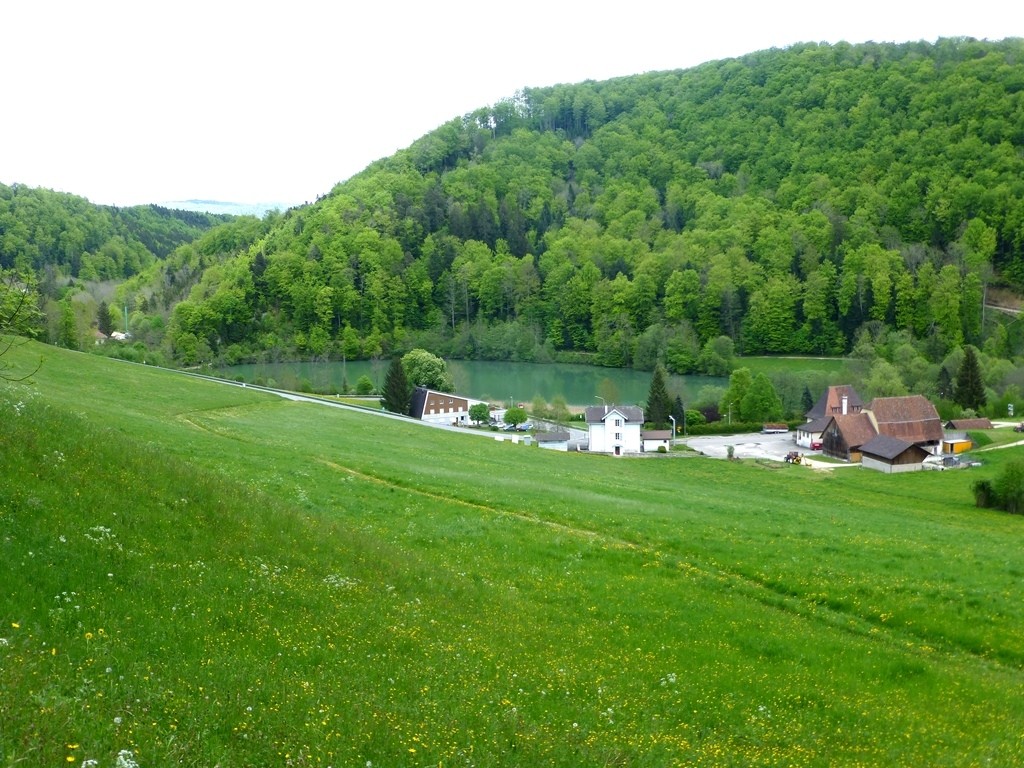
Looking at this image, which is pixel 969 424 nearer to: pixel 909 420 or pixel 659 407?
pixel 909 420

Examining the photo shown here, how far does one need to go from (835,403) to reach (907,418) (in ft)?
32.1

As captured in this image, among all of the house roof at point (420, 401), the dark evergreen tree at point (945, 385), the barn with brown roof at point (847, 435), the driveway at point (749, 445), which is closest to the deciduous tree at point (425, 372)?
the house roof at point (420, 401)

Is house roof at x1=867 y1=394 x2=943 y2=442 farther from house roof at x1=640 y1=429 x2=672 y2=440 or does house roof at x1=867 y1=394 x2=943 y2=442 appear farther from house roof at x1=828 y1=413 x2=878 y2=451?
house roof at x1=640 y1=429 x2=672 y2=440

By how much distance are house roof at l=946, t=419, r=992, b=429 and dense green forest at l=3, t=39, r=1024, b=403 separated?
40946mm

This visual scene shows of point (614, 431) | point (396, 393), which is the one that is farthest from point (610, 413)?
point (396, 393)

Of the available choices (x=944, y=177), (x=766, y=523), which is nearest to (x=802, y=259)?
(x=944, y=177)

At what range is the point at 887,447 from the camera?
60844 mm

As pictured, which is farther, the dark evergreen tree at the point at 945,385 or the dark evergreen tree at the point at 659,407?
the dark evergreen tree at the point at 945,385

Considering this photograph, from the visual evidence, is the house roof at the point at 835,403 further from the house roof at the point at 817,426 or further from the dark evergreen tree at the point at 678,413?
the dark evergreen tree at the point at 678,413

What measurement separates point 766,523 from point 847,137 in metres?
181

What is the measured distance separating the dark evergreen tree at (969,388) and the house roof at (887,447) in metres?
23.1

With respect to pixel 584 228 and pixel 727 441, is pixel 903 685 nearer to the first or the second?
pixel 727 441

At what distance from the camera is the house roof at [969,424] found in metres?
71.3

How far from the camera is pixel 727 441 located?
7444cm
